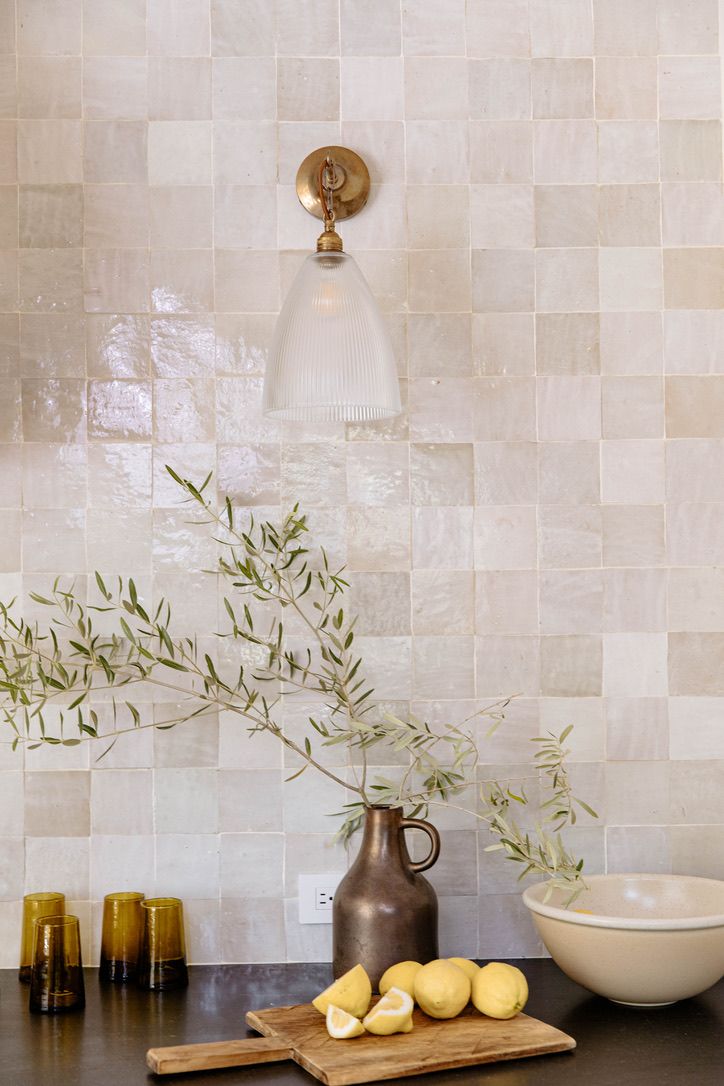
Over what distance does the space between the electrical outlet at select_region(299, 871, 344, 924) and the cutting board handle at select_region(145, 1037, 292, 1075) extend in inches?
14.6

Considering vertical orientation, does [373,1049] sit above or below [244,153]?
below

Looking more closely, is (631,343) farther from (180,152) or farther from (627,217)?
(180,152)

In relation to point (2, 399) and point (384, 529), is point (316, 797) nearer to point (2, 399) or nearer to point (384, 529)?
point (384, 529)

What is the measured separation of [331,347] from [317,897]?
2.70 feet

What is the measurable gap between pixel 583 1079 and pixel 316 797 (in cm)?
59

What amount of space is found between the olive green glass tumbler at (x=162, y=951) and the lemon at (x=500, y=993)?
431 millimetres

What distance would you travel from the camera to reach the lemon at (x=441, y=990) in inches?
50.9

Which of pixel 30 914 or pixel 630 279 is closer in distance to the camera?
pixel 30 914

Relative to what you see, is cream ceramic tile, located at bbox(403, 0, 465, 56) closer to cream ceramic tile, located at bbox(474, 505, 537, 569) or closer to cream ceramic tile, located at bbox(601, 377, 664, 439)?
cream ceramic tile, located at bbox(601, 377, 664, 439)

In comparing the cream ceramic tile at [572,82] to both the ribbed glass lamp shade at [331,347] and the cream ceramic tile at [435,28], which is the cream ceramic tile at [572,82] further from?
the ribbed glass lamp shade at [331,347]

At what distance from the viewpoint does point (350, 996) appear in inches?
50.8

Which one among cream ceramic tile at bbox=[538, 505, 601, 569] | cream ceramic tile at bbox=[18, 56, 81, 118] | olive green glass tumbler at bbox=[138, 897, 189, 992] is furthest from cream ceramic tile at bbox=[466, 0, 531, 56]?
olive green glass tumbler at bbox=[138, 897, 189, 992]

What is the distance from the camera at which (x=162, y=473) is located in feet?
5.42

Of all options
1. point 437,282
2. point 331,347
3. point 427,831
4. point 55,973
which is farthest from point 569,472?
point 55,973
